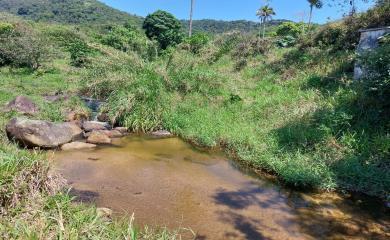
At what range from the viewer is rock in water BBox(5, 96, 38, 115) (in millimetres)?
11133

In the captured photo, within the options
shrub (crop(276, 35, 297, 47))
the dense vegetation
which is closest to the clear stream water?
the dense vegetation

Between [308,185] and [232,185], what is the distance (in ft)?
4.95

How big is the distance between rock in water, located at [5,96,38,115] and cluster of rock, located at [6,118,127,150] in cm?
175

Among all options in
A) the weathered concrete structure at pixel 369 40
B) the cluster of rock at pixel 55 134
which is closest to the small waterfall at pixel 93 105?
the cluster of rock at pixel 55 134

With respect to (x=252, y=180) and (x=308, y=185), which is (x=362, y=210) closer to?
(x=308, y=185)

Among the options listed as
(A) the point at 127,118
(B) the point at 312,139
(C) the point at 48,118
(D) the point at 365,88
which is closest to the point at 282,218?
(B) the point at 312,139

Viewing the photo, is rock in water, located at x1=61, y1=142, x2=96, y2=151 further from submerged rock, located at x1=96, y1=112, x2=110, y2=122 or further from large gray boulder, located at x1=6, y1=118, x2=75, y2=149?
submerged rock, located at x1=96, y1=112, x2=110, y2=122

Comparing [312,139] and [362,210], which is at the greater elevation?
[312,139]

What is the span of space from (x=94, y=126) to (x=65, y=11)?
90.5 m

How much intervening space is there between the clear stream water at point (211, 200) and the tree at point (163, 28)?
28.9 m

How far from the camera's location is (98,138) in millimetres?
10078

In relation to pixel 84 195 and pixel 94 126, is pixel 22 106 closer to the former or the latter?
pixel 94 126

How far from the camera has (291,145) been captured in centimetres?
898

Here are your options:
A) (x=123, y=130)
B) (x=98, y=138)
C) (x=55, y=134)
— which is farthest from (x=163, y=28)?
(x=55, y=134)
